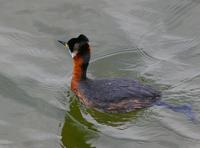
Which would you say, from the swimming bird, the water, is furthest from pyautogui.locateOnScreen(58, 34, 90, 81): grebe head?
the water

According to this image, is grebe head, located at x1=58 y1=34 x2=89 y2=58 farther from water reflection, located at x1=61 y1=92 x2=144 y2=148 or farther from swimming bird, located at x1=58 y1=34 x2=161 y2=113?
water reflection, located at x1=61 y1=92 x2=144 y2=148

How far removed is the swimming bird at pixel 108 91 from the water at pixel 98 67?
164mm

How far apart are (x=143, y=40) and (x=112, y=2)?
55.0 inches

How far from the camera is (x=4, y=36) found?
10.8 m

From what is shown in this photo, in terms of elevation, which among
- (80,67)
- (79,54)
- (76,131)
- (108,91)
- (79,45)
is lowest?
(76,131)

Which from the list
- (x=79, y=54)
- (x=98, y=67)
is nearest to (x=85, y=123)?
(x=79, y=54)

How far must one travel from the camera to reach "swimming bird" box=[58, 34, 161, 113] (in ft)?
29.2

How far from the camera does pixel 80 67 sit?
30.8 ft

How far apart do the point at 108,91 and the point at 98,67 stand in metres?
1.38

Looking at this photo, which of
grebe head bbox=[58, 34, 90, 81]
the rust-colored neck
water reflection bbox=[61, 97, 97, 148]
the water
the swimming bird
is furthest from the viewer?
the rust-colored neck

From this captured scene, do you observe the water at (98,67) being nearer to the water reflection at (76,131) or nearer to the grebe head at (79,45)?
the water reflection at (76,131)

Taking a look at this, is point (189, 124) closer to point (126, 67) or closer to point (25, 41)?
point (126, 67)

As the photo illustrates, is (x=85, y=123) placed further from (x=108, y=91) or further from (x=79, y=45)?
(x=79, y=45)

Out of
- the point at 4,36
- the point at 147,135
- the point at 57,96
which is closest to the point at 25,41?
the point at 4,36
